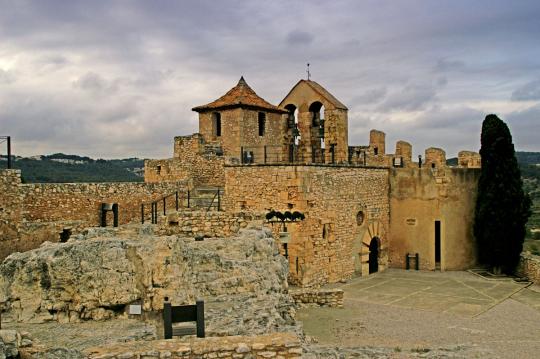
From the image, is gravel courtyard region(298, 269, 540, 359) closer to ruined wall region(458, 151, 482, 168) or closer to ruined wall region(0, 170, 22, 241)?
ruined wall region(458, 151, 482, 168)

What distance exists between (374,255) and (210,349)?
1505cm

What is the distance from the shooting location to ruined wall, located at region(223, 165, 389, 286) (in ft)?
55.9

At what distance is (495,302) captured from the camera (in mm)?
15805

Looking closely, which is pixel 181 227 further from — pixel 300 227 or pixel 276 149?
pixel 276 149

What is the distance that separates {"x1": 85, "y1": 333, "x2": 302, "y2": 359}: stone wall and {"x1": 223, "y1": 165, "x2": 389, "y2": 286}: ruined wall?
10.1 meters

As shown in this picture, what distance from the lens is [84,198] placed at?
19.8 meters

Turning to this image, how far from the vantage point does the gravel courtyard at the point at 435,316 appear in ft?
39.0

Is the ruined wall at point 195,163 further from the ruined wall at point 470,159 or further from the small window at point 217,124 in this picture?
the ruined wall at point 470,159

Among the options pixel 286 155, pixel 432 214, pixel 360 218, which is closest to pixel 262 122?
pixel 286 155

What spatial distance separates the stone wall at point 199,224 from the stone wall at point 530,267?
11.4 meters

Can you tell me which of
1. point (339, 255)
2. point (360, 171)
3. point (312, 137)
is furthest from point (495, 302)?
point (312, 137)

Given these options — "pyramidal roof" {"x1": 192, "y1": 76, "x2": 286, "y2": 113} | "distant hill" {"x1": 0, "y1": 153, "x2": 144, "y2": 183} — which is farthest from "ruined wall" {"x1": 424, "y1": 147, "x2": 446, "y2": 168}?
"distant hill" {"x1": 0, "y1": 153, "x2": 144, "y2": 183}

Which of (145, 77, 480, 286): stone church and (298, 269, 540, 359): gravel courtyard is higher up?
(145, 77, 480, 286): stone church

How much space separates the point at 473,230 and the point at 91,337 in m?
17.3
